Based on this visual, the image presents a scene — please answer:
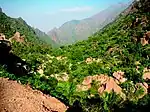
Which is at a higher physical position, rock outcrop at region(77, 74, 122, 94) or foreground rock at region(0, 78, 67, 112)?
foreground rock at region(0, 78, 67, 112)

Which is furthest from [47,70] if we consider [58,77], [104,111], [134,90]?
[104,111]

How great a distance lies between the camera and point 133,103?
133 feet

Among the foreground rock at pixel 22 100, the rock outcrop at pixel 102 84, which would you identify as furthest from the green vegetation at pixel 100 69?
the foreground rock at pixel 22 100

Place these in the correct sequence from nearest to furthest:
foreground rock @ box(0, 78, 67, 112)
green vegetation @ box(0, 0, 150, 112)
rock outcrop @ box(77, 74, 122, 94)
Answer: foreground rock @ box(0, 78, 67, 112)
green vegetation @ box(0, 0, 150, 112)
rock outcrop @ box(77, 74, 122, 94)

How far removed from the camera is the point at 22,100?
27.2 meters

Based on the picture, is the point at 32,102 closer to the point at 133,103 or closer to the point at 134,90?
the point at 133,103

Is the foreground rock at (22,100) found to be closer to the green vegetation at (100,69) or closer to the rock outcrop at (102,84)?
the green vegetation at (100,69)

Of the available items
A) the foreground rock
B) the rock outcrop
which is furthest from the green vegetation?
the foreground rock

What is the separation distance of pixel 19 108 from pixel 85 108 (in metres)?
9.00

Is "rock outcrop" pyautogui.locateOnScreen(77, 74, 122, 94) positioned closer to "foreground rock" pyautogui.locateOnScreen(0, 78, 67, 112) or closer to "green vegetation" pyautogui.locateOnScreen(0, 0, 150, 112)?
"green vegetation" pyautogui.locateOnScreen(0, 0, 150, 112)

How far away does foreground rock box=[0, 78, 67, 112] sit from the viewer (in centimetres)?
2575

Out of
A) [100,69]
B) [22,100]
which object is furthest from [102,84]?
[22,100]

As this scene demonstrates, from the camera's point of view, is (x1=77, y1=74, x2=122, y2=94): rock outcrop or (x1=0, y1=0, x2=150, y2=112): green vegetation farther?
(x1=77, y1=74, x2=122, y2=94): rock outcrop

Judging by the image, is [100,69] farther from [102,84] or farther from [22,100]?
[22,100]
